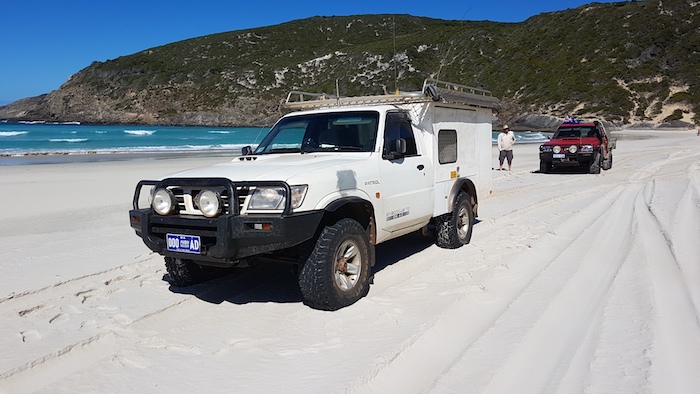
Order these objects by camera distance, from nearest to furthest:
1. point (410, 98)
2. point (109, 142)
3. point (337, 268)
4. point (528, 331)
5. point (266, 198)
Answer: point (528, 331), point (266, 198), point (337, 268), point (410, 98), point (109, 142)

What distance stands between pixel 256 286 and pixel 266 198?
156cm

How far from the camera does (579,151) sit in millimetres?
17828

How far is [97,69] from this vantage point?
12619cm

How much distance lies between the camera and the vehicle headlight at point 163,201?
4.84 metres

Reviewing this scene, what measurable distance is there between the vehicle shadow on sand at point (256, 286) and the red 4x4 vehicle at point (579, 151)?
502 inches

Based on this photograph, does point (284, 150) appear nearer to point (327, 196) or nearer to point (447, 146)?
point (327, 196)

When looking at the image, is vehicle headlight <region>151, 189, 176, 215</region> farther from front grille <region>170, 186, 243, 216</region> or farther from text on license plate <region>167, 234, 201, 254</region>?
text on license plate <region>167, 234, 201, 254</region>

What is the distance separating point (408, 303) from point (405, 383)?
162 centimetres

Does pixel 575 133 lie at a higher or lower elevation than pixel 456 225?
higher

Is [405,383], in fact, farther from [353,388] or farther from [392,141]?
[392,141]

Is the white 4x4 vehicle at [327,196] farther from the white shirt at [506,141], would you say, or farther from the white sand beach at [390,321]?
the white shirt at [506,141]

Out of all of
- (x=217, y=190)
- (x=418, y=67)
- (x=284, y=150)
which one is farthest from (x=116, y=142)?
(x=217, y=190)

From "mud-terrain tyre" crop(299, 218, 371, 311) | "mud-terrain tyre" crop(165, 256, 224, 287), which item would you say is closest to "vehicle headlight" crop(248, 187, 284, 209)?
"mud-terrain tyre" crop(299, 218, 371, 311)

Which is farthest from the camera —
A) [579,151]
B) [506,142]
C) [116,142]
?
[116,142]
